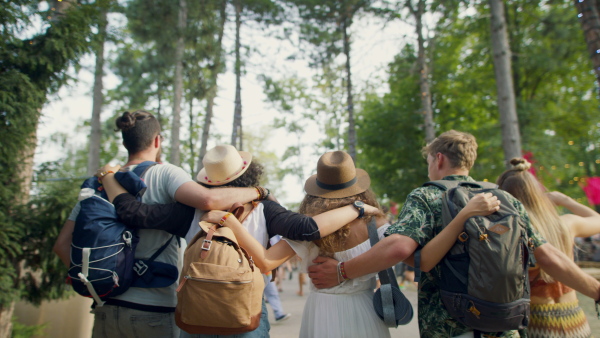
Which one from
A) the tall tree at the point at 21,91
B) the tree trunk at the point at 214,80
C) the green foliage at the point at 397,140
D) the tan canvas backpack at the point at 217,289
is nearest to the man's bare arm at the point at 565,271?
the tan canvas backpack at the point at 217,289

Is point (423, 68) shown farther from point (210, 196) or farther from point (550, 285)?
point (210, 196)

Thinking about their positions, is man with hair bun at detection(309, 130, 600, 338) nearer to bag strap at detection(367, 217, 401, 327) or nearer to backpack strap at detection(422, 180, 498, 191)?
backpack strap at detection(422, 180, 498, 191)

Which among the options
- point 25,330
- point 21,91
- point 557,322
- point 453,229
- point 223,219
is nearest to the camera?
point 453,229

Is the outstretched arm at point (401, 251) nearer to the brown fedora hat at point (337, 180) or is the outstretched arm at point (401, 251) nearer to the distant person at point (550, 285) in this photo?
the brown fedora hat at point (337, 180)

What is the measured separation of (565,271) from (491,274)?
67 cm

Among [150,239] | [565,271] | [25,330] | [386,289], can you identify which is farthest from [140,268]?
[25,330]

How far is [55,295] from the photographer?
4.91 metres

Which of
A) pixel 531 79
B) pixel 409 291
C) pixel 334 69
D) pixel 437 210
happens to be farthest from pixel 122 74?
pixel 437 210

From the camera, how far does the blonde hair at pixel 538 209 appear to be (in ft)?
9.25

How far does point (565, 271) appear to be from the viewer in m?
2.33

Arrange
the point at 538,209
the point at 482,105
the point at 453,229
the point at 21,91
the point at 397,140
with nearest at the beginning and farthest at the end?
the point at 453,229 → the point at 538,209 → the point at 21,91 → the point at 397,140 → the point at 482,105

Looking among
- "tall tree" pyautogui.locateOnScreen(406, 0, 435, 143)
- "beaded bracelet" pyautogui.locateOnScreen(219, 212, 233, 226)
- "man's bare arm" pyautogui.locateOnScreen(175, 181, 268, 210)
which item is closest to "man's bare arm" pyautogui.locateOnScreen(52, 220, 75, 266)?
"man's bare arm" pyautogui.locateOnScreen(175, 181, 268, 210)

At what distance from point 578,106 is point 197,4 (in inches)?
672

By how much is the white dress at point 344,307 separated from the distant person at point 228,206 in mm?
173
